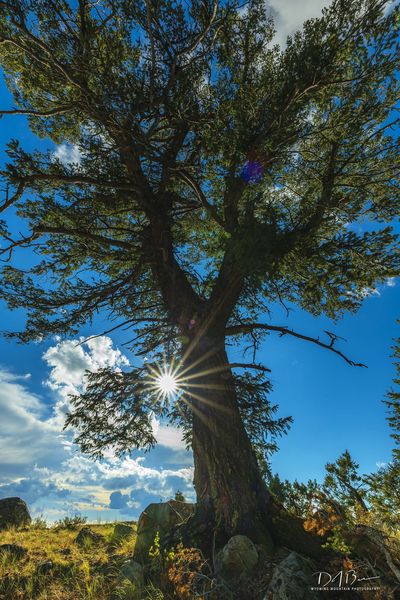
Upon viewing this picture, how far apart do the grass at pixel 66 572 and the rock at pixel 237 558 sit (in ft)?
4.84

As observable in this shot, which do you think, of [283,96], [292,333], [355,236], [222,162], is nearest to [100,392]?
[292,333]

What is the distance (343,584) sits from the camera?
12.4 feet

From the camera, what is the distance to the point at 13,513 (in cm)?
1263

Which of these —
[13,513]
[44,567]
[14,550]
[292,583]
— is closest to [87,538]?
[14,550]

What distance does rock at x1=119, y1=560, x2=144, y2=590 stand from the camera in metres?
5.14

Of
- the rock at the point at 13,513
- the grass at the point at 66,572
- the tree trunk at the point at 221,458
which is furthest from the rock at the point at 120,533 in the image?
the rock at the point at 13,513

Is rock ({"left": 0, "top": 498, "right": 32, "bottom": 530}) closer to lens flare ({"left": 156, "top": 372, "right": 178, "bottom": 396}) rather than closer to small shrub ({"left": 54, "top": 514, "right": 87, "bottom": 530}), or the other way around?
small shrub ({"left": 54, "top": 514, "right": 87, "bottom": 530})

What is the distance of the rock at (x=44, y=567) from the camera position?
596cm

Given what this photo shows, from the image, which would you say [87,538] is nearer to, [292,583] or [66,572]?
[66,572]

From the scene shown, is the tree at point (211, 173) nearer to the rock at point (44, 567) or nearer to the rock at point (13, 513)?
the rock at point (44, 567)

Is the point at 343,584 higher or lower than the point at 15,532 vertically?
higher

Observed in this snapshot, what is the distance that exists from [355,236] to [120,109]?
16.4 feet

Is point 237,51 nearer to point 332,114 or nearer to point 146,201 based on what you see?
point 332,114

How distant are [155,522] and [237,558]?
2.60m
